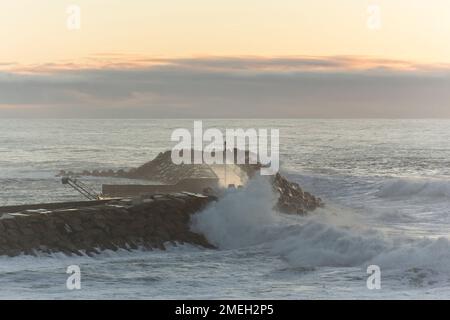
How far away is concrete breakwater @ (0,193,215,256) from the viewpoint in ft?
72.9

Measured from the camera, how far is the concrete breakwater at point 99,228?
72.9ft

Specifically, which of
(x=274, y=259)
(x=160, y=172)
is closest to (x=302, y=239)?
(x=274, y=259)

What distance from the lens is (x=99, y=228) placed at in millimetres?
23375

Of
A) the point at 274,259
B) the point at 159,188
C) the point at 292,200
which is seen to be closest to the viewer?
the point at 274,259

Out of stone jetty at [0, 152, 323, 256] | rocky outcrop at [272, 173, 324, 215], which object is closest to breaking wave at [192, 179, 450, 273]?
stone jetty at [0, 152, 323, 256]

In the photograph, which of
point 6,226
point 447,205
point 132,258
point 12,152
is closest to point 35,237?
point 6,226

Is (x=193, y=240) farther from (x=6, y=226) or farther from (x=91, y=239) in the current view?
(x=6, y=226)

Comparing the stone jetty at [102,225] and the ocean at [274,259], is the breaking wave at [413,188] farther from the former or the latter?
the stone jetty at [102,225]

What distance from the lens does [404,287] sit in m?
18.3

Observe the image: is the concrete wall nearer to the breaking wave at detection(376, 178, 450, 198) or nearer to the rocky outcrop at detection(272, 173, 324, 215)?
the rocky outcrop at detection(272, 173, 324, 215)

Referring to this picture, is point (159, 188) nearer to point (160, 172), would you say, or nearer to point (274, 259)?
point (274, 259)

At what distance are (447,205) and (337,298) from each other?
19.2m

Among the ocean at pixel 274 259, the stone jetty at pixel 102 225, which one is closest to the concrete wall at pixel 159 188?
the ocean at pixel 274 259

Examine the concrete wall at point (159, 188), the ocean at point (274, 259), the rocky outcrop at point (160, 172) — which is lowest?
the rocky outcrop at point (160, 172)
